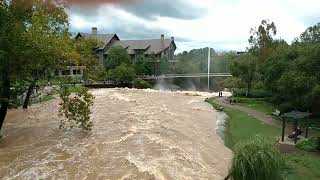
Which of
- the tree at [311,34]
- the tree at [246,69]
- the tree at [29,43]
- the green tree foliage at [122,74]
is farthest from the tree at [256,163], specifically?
the green tree foliage at [122,74]

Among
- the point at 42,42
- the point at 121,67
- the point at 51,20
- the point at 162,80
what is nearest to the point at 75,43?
the point at 51,20

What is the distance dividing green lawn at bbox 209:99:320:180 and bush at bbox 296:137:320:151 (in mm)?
841

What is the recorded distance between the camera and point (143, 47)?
251 ft

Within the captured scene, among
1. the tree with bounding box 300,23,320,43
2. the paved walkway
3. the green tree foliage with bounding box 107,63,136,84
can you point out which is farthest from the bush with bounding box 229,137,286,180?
the green tree foliage with bounding box 107,63,136,84

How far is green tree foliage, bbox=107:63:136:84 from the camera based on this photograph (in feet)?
196

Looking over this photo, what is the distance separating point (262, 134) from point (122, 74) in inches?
1578

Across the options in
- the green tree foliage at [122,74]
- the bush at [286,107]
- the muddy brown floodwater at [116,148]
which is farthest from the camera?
the green tree foliage at [122,74]

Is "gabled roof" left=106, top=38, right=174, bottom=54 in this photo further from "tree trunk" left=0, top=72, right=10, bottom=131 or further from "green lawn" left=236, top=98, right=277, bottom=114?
"tree trunk" left=0, top=72, right=10, bottom=131

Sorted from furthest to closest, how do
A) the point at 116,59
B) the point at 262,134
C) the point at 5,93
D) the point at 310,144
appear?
the point at 116,59
the point at 262,134
the point at 5,93
the point at 310,144

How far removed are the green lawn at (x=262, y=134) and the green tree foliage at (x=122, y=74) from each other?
905 inches

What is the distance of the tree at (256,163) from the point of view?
1073cm

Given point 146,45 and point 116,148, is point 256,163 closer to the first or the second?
point 116,148

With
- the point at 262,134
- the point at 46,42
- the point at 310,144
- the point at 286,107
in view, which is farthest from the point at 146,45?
the point at 310,144

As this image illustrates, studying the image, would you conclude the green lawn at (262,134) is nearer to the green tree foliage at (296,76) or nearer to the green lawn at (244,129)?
the green lawn at (244,129)
